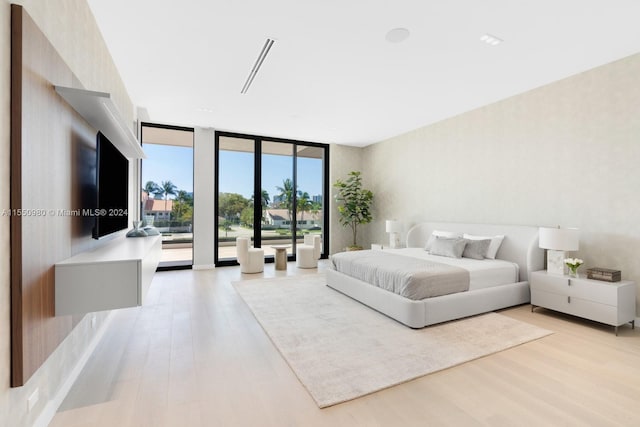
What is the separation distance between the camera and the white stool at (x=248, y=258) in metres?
5.69

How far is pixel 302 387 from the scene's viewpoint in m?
2.10

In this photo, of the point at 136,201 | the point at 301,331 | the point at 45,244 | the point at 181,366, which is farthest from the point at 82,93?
the point at 136,201

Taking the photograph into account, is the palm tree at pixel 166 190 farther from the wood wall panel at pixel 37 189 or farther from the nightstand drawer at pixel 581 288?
the nightstand drawer at pixel 581 288

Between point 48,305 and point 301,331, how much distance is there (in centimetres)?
201

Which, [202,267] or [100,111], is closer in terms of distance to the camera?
[100,111]

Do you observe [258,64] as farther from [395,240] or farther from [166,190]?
[395,240]

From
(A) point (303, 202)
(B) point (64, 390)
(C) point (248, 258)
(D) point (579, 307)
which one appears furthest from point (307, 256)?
(B) point (64, 390)

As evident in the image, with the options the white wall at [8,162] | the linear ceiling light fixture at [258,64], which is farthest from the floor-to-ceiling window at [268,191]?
the white wall at [8,162]

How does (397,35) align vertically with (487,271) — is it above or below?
above

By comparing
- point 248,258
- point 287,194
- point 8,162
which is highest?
point 287,194

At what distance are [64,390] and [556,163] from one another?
537 centimetres

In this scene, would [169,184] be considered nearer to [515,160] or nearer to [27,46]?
[27,46]

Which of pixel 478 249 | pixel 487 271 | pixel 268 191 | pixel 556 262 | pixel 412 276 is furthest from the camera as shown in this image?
pixel 268 191

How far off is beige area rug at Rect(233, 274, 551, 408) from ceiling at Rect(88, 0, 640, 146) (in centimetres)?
286
